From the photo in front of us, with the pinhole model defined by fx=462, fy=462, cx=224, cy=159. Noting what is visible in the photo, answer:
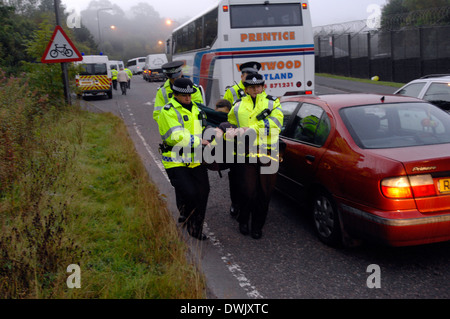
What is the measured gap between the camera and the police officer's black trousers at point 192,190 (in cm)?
482

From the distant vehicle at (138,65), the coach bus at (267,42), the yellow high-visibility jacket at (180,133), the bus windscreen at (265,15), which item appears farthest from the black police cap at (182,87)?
the distant vehicle at (138,65)

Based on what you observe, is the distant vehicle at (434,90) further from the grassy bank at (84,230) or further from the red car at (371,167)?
the grassy bank at (84,230)

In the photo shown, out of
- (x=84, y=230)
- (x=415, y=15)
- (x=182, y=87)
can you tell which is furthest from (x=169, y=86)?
(x=415, y=15)

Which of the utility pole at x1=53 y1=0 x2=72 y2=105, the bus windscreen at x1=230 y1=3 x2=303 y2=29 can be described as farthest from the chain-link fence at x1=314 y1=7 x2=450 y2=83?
the utility pole at x1=53 y1=0 x2=72 y2=105

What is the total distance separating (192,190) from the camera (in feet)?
15.9

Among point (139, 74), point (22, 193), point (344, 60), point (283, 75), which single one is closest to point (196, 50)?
Result: point (283, 75)

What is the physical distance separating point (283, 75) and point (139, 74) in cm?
5047

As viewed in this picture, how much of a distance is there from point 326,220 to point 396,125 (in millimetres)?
1180

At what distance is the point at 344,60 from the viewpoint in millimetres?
32812

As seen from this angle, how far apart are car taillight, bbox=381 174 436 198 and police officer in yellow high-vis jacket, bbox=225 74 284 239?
4.64 feet

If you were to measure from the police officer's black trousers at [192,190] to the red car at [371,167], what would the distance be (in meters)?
1.13

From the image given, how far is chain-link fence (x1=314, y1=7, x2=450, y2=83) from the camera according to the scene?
2354cm

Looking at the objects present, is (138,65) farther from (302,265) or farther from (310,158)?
(302,265)
